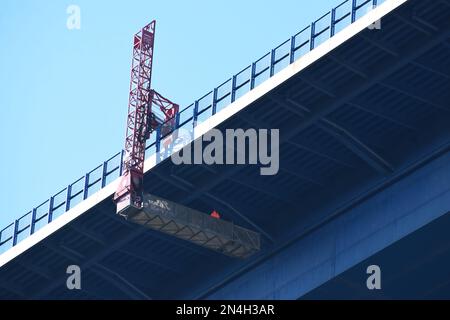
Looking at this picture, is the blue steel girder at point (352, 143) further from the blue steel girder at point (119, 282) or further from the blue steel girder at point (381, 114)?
the blue steel girder at point (119, 282)

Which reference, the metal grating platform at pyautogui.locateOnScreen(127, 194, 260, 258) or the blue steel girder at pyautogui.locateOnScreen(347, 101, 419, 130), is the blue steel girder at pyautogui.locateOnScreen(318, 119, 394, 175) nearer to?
the blue steel girder at pyautogui.locateOnScreen(347, 101, 419, 130)

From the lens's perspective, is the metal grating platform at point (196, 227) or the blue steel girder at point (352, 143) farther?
the metal grating platform at point (196, 227)

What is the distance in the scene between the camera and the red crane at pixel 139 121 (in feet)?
215

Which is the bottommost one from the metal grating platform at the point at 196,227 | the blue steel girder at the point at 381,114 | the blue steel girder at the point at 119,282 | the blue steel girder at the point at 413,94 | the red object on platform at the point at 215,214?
the blue steel girder at the point at 119,282

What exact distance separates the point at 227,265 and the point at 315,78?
13432 mm

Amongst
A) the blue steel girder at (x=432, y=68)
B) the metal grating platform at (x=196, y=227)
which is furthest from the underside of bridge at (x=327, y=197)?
the metal grating platform at (x=196, y=227)

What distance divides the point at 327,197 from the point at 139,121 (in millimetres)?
10256

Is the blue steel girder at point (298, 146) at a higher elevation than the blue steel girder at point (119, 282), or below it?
higher

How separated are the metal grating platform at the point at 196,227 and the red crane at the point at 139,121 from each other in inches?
40.2

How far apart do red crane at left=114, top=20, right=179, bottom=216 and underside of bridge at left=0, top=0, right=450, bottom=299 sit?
1060mm

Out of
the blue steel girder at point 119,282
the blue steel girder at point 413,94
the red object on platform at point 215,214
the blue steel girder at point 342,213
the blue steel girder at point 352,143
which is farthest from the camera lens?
the blue steel girder at point 119,282

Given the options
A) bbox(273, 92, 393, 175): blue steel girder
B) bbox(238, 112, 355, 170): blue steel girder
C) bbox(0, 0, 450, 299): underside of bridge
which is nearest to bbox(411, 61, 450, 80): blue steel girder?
bbox(0, 0, 450, 299): underside of bridge
